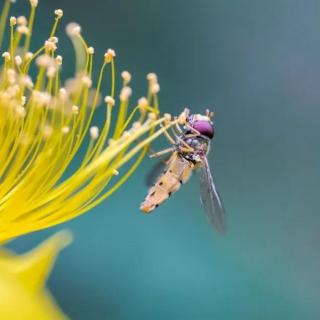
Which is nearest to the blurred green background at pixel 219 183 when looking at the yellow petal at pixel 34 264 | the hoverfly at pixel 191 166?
the hoverfly at pixel 191 166

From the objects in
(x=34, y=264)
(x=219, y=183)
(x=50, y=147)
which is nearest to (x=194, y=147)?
(x=50, y=147)

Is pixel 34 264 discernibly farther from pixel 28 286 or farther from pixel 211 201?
pixel 211 201

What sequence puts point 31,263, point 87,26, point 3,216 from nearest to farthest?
point 31,263 < point 3,216 < point 87,26

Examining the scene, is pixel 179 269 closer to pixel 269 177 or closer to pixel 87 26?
pixel 269 177

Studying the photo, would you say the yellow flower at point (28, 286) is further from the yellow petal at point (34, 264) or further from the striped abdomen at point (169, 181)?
the striped abdomen at point (169, 181)

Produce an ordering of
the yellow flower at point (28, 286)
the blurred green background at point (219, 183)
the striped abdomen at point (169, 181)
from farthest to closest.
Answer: the blurred green background at point (219, 183), the striped abdomen at point (169, 181), the yellow flower at point (28, 286)

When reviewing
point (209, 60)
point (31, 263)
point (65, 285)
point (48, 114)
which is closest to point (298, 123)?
point (209, 60)

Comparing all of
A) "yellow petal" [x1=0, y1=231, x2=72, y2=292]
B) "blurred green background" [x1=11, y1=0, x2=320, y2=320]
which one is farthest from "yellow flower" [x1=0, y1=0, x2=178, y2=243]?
"blurred green background" [x1=11, y1=0, x2=320, y2=320]
